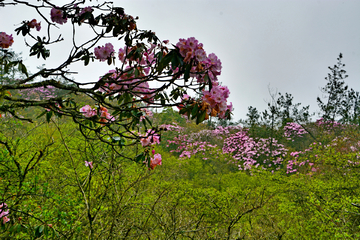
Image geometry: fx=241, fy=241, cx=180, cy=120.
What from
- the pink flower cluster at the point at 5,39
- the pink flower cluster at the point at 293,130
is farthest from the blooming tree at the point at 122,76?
the pink flower cluster at the point at 293,130

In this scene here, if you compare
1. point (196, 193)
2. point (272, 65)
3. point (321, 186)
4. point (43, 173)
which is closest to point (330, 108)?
point (272, 65)

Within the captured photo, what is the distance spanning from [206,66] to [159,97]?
32 cm

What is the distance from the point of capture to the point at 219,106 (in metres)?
1.18

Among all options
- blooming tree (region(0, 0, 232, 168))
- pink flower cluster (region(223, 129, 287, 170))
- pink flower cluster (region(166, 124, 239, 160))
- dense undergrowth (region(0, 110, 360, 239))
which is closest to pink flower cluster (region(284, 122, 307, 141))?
pink flower cluster (region(223, 129, 287, 170))

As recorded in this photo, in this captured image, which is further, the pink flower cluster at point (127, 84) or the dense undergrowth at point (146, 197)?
the dense undergrowth at point (146, 197)

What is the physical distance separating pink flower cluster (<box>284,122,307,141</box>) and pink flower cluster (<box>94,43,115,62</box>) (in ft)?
36.8

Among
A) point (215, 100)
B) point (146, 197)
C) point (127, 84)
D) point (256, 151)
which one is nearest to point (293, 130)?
point (256, 151)

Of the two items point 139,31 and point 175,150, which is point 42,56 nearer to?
point 139,31

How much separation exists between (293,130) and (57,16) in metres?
12.0

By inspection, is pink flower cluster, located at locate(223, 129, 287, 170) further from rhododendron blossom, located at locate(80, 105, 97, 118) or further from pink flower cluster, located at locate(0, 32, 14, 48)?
pink flower cluster, located at locate(0, 32, 14, 48)

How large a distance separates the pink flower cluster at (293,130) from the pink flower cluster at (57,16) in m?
11.3

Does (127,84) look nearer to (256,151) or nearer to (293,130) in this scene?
(256,151)

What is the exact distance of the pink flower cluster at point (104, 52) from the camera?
4.81 ft

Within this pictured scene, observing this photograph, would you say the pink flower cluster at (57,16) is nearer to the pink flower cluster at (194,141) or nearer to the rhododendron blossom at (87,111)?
the rhododendron blossom at (87,111)
